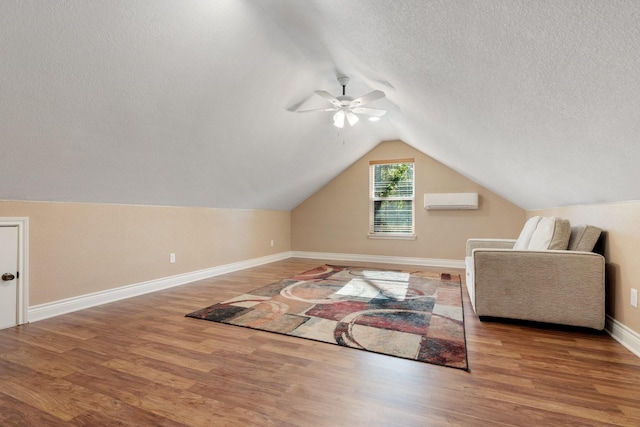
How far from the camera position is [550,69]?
1329 millimetres

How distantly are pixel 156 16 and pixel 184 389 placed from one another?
2.14 m

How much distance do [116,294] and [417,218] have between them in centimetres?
483

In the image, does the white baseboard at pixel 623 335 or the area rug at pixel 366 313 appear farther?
the area rug at pixel 366 313

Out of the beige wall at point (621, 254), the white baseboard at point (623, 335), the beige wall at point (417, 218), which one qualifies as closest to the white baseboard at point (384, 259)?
the beige wall at point (417, 218)

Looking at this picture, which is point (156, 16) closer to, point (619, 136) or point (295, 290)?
point (619, 136)

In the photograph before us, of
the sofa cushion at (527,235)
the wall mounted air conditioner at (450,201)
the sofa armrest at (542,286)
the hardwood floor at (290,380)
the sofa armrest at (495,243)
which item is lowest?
the hardwood floor at (290,380)

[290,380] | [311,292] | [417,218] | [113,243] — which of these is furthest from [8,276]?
[417,218]

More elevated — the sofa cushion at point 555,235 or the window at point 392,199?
the window at point 392,199

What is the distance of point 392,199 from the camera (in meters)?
6.12

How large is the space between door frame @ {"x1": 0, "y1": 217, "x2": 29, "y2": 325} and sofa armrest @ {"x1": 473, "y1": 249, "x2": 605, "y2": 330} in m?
3.81

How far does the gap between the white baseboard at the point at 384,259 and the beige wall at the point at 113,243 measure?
1.91 metres

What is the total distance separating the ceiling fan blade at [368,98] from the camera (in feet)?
9.57

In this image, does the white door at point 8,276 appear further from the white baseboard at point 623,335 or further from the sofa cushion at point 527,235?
the sofa cushion at point 527,235

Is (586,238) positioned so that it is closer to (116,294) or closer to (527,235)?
(527,235)
